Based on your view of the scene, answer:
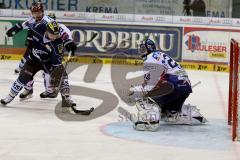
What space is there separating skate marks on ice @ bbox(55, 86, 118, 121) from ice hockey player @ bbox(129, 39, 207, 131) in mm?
883

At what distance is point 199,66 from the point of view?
14.4m

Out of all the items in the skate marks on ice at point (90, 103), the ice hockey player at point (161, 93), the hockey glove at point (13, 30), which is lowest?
the skate marks on ice at point (90, 103)

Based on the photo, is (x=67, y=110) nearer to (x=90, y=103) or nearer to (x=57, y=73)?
(x=57, y=73)

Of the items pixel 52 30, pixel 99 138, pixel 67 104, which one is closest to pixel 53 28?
pixel 52 30

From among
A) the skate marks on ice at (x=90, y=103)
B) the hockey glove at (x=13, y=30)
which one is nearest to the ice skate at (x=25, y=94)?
the skate marks on ice at (x=90, y=103)

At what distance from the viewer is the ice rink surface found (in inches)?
Result: 242

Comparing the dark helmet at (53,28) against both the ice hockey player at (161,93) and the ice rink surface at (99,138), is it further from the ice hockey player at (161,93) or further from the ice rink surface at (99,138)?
the ice hockey player at (161,93)

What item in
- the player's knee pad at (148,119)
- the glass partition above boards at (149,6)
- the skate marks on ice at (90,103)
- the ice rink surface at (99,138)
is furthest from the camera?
the glass partition above boards at (149,6)

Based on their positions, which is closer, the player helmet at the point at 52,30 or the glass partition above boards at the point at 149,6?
the player helmet at the point at 52,30

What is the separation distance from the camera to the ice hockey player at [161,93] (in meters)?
7.40

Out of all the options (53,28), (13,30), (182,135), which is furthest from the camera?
(13,30)

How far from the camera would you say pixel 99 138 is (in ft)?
22.7

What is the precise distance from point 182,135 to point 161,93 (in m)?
0.66

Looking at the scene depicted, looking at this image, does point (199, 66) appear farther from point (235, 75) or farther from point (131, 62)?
point (235, 75)
